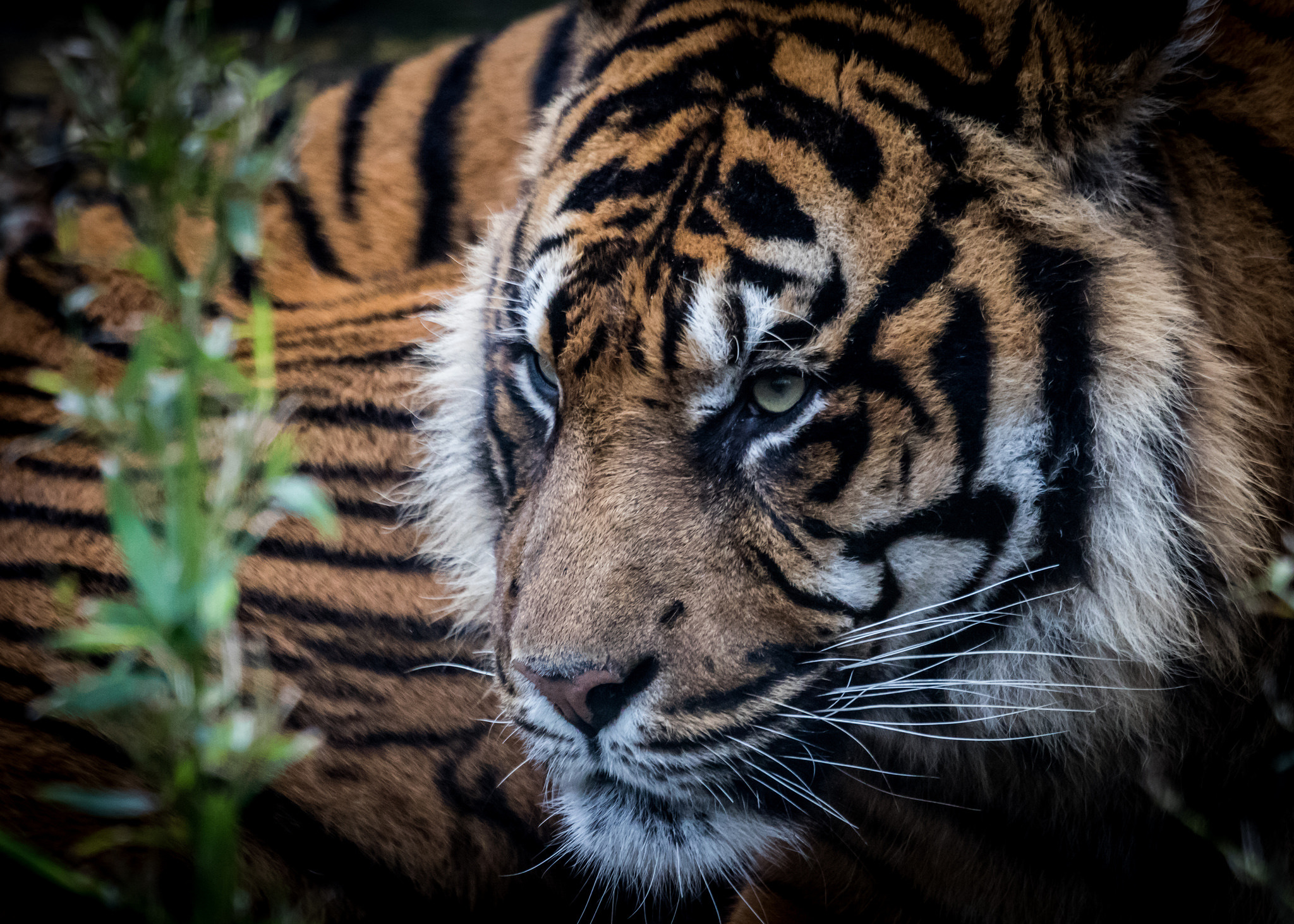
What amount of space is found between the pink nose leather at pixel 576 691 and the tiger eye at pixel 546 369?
35 cm

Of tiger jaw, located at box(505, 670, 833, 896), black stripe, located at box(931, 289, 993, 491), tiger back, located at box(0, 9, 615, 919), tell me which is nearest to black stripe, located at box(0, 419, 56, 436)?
tiger back, located at box(0, 9, 615, 919)

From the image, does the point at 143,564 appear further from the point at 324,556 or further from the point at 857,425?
the point at 324,556

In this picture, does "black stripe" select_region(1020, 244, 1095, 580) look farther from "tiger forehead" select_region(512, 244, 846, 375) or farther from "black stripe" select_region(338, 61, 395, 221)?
"black stripe" select_region(338, 61, 395, 221)

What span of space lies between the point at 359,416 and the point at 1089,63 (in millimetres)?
1152

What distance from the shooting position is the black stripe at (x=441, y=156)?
2.04 metres

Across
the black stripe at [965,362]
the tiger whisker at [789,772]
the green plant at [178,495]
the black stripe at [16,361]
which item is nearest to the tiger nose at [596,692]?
the tiger whisker at [789,772]

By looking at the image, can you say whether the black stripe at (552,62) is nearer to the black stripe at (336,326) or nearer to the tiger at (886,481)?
the black stripe at (336,326)

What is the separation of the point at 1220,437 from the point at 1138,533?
129mm

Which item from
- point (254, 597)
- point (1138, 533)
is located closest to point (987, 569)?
point (1138, 533)

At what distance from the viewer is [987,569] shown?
1.07m

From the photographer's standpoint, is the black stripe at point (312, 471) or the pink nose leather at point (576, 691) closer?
A: the pink nose leather at point (576, 691)

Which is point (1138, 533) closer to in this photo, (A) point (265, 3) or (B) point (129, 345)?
(B) point (129, 345)

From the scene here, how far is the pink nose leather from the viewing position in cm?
98

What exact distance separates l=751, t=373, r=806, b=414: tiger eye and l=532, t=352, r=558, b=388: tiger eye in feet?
0.80
